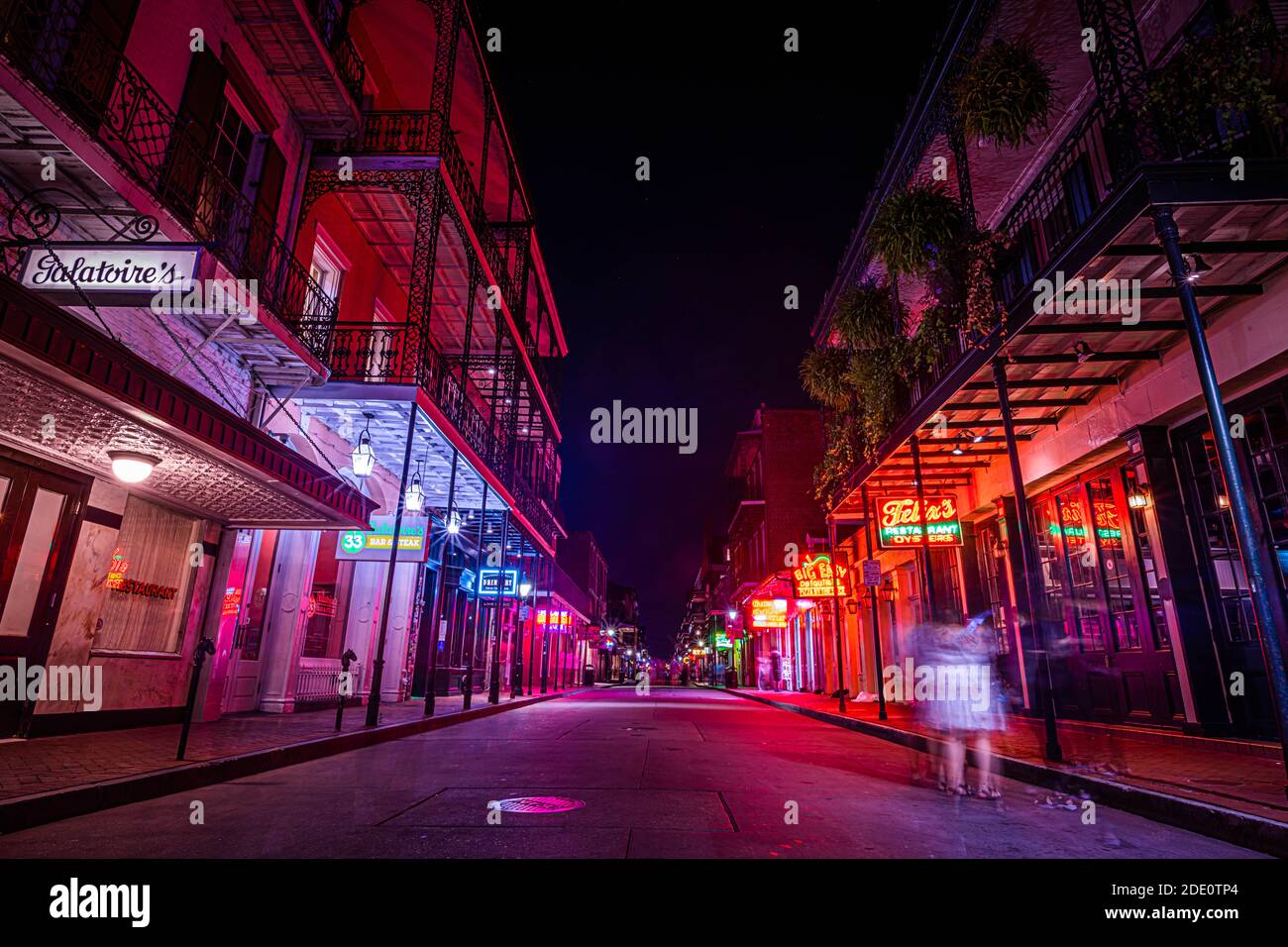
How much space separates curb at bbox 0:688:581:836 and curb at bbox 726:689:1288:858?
299 inches

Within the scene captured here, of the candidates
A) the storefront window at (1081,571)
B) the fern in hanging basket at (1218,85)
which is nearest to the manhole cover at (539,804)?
the fern in hanging basket at (1218,85)

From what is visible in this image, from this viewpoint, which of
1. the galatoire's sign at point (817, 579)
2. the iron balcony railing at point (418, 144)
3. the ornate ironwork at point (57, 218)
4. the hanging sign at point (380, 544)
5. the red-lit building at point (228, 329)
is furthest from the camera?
the galatoire's sign at point (817, 579)

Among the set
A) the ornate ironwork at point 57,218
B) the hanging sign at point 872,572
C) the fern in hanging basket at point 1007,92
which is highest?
the fern in hanging basket at point 1007,92

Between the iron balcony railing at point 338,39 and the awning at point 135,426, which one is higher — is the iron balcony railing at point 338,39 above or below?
above

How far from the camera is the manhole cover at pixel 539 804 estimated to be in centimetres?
431

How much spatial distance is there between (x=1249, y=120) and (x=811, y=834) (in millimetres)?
7940

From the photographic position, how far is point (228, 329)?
8.71 m

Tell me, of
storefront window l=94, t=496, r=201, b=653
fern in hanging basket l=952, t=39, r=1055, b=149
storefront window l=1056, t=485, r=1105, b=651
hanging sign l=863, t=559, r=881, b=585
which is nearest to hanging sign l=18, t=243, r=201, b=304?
storefront window l=94, t=496, r=201, b=653

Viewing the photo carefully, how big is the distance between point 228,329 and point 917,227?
10.5 metres

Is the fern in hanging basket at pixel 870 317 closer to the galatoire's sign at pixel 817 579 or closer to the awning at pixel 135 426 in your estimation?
the galatoire's sign at pixel 817 579

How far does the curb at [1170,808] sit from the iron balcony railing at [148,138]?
33.9 feet

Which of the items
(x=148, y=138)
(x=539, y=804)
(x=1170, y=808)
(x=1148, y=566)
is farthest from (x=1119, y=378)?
(x=148, y=138)

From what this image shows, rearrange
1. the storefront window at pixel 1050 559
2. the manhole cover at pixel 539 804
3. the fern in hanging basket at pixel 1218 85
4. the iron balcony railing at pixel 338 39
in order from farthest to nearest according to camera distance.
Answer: the storefront window at pixel 1050 559
the iron balcony railing at pixel 338 39
the fern in hanging basket at pixel 1218 85
the manhole cover at pixel 539 804
